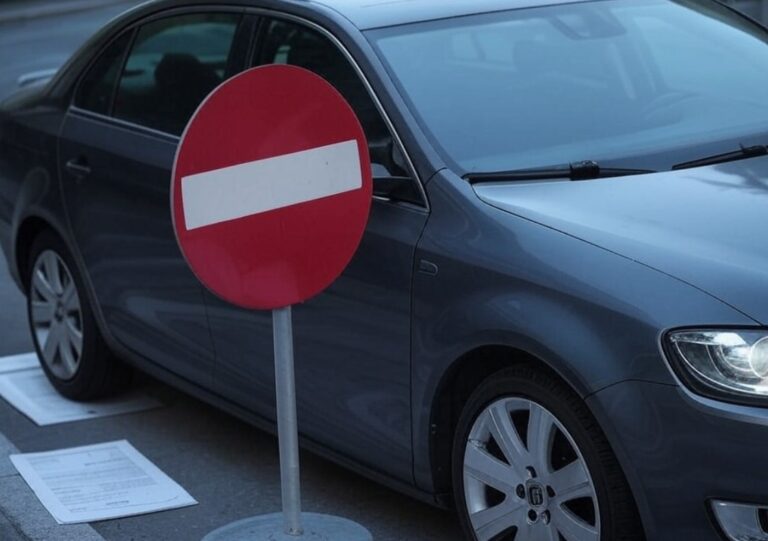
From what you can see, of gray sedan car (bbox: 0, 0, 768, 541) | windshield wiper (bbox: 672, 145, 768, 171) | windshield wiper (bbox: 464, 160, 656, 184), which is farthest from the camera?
windshield wiper (bbox: 672, 145, 768, 171)

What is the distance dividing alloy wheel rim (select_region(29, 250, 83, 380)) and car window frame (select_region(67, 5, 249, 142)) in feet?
1.94

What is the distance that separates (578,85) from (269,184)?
1.18 metres

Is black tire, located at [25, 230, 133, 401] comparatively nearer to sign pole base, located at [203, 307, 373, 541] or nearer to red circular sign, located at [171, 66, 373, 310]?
sign pole base, located at [203, 307, 373, 541]

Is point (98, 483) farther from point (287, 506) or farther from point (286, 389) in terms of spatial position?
point (286, 389)

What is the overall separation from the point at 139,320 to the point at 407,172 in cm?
165

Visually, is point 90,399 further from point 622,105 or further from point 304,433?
point 622,105

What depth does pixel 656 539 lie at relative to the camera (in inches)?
141

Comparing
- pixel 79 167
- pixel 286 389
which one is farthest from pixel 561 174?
pixel 79 167

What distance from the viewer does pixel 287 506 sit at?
4191 millimetres

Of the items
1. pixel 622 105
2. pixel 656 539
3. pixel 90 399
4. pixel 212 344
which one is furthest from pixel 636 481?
pixel 90 399

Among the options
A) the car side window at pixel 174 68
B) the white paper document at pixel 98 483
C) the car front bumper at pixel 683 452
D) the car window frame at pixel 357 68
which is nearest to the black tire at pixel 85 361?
the white paper document at pixel 98 483

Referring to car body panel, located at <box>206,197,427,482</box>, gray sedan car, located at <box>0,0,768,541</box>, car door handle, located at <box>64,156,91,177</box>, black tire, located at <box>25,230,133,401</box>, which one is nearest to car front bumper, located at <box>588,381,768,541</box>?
gray sedan car, located at <box>0,0,768,541</box>

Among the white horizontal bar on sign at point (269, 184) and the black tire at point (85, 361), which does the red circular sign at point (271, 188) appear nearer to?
the white horizontal bar on sign at point (269, 184)

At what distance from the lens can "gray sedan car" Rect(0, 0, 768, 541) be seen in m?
3.52
